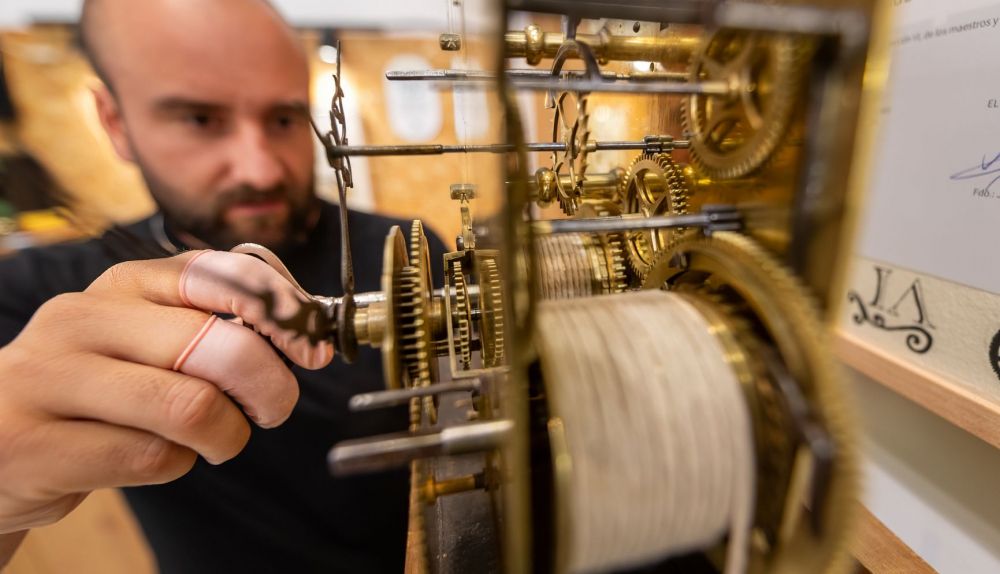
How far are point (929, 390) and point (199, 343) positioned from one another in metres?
1.38

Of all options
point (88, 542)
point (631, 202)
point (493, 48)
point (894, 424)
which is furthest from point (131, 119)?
point (894, 424)

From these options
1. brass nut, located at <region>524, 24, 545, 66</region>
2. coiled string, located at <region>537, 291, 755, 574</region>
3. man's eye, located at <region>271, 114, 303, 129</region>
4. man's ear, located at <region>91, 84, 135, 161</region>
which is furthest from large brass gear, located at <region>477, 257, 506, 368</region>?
man's ear, located at <region>91, 84, 135, 161</region>

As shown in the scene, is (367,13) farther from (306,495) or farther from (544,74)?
(306,495)

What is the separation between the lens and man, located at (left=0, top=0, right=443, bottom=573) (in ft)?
1.84

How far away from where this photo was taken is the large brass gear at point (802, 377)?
0.40 metres

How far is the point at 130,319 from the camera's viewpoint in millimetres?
586

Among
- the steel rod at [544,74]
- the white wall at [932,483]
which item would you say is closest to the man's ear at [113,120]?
the steel rod at [544,74]

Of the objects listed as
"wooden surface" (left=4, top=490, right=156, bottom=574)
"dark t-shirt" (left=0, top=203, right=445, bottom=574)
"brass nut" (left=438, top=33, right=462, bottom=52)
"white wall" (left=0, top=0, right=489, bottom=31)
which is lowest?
"wooden surface" (left=4, top=490, right=156, bottom=574)

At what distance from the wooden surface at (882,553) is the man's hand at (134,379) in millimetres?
996

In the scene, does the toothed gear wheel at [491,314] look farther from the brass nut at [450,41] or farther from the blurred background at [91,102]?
the brass nut at [450,41]

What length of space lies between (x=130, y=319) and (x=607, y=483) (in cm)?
63

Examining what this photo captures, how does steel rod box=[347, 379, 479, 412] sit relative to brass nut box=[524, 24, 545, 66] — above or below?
below

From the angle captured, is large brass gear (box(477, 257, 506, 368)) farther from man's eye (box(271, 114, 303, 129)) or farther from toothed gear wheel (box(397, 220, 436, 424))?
man's eye (box(271, 114, 303, 129))

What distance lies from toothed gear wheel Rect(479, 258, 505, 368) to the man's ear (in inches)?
25.6
